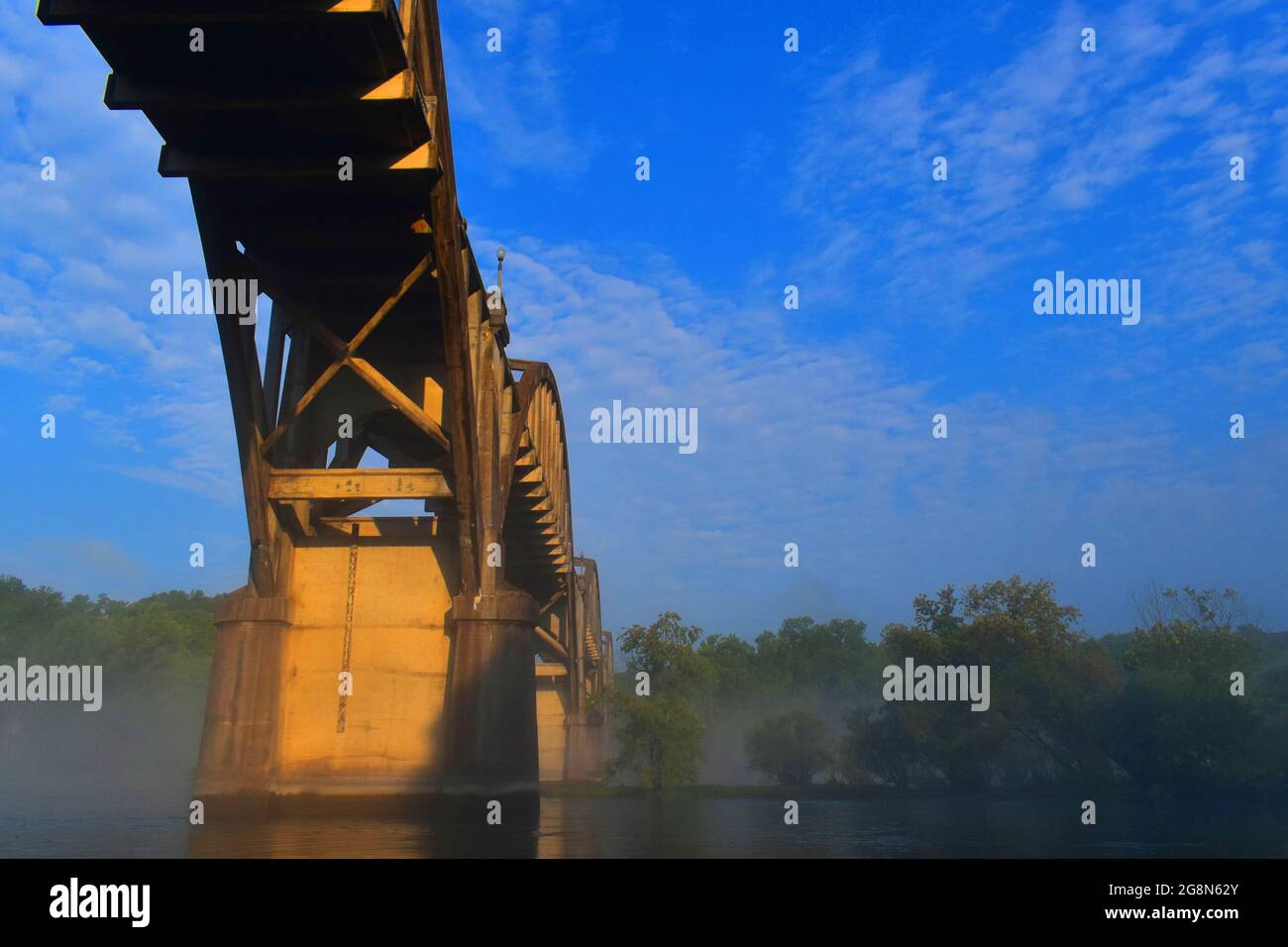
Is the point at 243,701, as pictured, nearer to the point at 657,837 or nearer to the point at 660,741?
the point at 657,837

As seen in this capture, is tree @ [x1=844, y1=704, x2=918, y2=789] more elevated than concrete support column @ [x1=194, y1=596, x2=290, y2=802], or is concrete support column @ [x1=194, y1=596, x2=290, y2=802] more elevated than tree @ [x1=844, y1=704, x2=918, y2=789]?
concrete support column @ [x1=194, y1=596, x2=290, y2=802]

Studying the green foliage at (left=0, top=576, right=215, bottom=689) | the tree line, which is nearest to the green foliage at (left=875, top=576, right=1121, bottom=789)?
the tree line

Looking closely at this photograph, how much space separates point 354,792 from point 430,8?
15.5 m

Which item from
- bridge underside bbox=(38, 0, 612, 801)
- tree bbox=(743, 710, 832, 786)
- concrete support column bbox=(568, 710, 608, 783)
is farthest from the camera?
Result: concrete support column bbox=(568, 710, 608, 783)

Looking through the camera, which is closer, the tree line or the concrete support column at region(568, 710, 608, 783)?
the tree line

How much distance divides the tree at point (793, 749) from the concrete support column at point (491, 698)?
4277cm

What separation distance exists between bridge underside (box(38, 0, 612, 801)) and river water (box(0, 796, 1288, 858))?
178 centimetres

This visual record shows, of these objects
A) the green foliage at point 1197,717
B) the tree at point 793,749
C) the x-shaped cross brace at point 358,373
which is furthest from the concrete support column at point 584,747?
the x-shaped cross brace at point 358,373

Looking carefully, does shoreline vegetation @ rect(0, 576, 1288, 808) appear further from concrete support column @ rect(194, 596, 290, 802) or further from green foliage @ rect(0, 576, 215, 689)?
concrete support column @ rect(194, 596, 290, 802)

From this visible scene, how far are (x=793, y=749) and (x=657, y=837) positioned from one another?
43.5 metres

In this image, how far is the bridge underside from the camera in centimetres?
1636

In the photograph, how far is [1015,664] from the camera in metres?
50.8

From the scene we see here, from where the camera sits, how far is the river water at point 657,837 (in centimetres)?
1570
